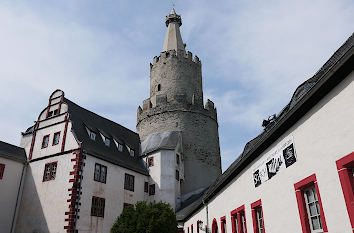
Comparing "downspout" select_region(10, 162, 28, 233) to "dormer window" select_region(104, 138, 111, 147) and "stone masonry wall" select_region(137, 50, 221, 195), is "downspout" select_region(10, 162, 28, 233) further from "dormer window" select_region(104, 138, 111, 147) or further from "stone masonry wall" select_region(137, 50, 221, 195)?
"stone masonry wall" select_region(137, 50, 221, 195)

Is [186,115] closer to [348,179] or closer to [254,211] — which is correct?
[254,211]

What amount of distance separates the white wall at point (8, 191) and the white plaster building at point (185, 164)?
0.07 meters

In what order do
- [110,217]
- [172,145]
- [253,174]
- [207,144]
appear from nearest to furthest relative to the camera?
[253,174] < [110,217] < [172,145] < [207,144]

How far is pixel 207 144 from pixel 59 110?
16712 mm

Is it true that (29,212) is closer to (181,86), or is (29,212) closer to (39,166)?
(39,166)

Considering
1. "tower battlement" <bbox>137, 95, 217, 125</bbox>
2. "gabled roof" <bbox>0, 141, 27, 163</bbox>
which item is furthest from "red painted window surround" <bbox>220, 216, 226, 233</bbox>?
"tower battlement" <bbox>137, 95, 217, 125</bbox>

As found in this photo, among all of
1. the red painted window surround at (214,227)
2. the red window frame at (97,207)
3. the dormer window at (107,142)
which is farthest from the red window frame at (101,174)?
the red painted window surround at (214,227)

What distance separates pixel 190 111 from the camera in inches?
1390

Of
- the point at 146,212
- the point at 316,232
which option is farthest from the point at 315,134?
the point at 146,212

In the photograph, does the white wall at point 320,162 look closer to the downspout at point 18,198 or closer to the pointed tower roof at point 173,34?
the downspout at point 18,198

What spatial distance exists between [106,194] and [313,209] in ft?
61.2

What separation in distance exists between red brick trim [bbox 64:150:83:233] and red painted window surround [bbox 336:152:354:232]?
1795 centimetres

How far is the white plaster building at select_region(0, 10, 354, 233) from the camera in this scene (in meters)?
6.69

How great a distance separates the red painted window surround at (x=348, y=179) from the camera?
582 cm
